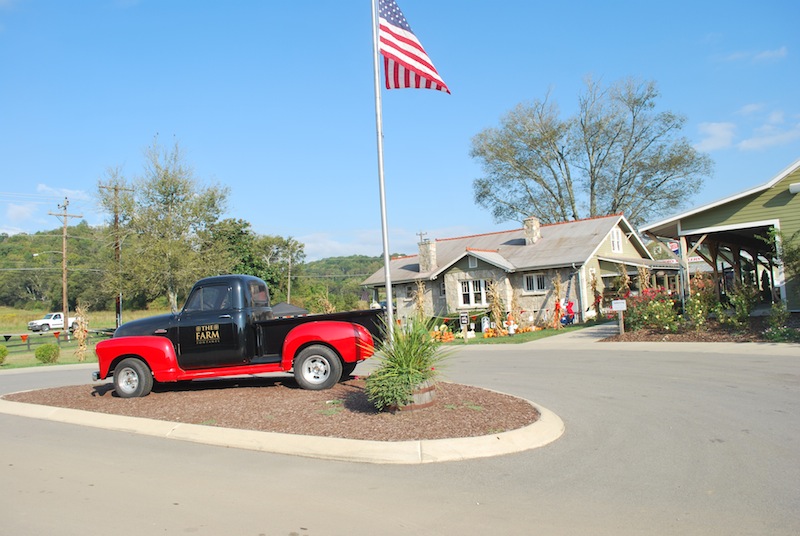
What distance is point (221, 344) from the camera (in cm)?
1074

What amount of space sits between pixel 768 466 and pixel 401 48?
766 centimetres

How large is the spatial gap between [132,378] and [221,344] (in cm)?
174

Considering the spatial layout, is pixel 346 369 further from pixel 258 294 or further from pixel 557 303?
pixel 557 303

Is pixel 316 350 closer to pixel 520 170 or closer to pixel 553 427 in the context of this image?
pixel 553 427

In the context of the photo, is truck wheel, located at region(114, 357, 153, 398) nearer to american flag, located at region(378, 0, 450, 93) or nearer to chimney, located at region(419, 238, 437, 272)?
american flag, located at region(378, 0, 450, 93)

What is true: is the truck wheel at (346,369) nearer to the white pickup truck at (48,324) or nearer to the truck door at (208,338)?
the truck door at (208,338)

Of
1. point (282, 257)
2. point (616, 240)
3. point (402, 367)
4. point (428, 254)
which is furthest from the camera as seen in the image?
point (282, 257)

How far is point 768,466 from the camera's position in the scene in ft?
20.1

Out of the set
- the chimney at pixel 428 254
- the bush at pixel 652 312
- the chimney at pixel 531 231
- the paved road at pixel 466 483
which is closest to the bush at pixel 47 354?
the paved road at pixel 466 483

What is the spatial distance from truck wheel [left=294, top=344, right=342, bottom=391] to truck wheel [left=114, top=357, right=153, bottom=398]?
2.61 m

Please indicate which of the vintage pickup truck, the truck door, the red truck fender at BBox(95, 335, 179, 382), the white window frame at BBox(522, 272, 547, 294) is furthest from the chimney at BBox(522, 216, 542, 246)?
the red truck fender at BBox(95, 335, 179, 382)

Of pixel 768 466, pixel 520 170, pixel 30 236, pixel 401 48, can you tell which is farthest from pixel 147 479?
pixel 30 236

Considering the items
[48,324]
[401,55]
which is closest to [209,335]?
[401,55]

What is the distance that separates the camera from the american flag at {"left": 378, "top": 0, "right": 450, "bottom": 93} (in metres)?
10.0
